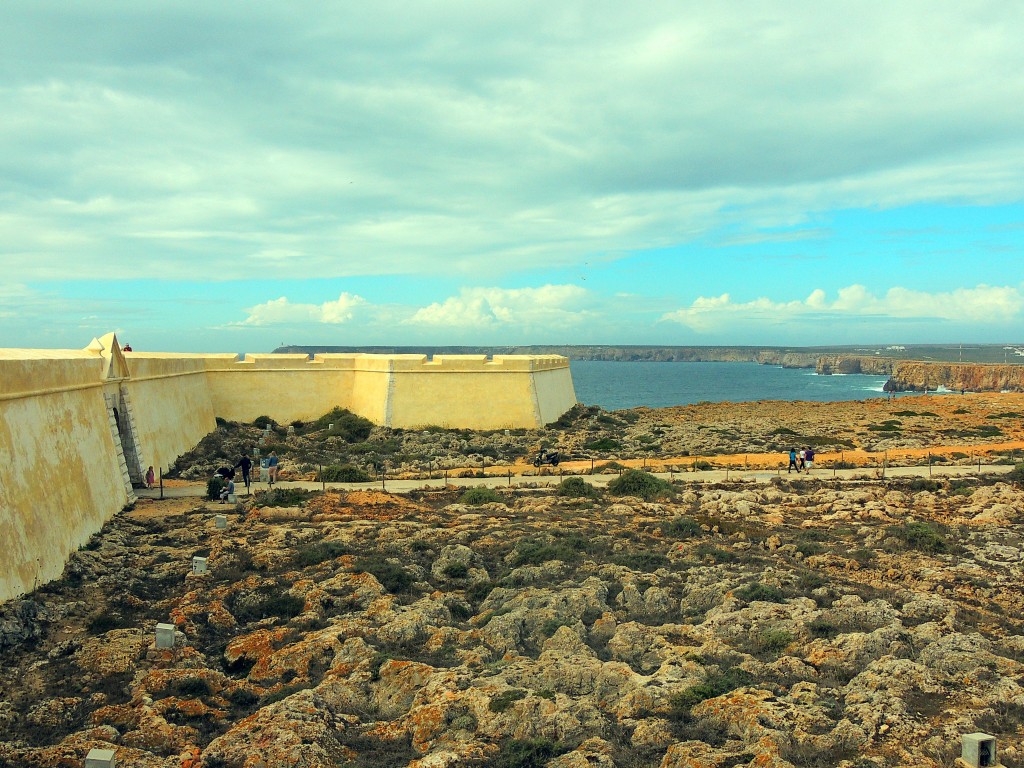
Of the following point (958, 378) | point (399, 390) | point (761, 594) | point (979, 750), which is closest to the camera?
point (979, 750)

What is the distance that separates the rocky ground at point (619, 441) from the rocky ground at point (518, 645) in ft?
33.1

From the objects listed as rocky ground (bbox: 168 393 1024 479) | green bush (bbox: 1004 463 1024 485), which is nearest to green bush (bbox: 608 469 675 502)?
rocky ground (bbox: 168 393 1024 479)

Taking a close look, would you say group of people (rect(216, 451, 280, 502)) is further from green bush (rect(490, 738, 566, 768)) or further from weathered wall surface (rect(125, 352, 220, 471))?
green bush (rect(490, 738, 566, 768))

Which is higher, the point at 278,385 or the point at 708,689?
the point at 278,385

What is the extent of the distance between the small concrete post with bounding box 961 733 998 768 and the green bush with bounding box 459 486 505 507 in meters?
14.3

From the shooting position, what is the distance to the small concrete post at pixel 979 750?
732cm

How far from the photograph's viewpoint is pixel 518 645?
35.6 feet

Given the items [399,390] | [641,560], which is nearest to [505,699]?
[641,560]

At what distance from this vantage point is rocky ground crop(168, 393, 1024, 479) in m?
28.3

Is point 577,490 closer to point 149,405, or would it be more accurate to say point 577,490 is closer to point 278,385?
point 149,405

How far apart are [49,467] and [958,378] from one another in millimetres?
122768

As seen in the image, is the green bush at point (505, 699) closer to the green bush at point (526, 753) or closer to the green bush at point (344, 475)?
the green bush at point (526, 753)

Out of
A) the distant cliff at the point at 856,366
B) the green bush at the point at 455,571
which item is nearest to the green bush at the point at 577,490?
the green bush at the point at 455,571

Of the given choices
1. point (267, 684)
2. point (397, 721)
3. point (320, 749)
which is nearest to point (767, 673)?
point (397, 721)
